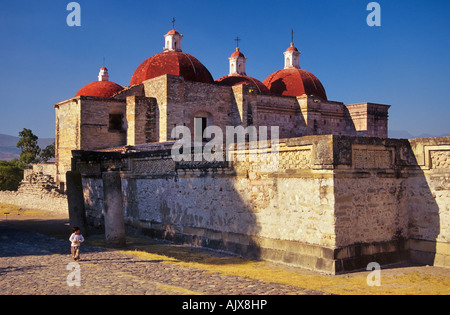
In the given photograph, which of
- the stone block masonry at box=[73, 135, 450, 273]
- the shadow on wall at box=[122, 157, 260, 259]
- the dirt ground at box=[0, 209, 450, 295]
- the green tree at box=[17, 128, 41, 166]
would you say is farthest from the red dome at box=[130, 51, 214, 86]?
the green tree at box=[17, 128, 41, 166]

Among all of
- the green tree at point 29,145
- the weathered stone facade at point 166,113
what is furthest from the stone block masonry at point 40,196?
the green tree at point 29,145

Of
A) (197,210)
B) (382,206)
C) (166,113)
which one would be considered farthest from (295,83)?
(382,206)

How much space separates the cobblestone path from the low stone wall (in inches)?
482

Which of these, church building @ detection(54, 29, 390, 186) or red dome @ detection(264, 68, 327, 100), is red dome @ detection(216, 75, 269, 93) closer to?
church building @ detection(54, 29, 390, 186)

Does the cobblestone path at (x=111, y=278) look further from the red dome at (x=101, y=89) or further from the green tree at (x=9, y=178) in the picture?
the green tree at (x=9, y=178)

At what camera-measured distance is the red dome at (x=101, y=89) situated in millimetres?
28188

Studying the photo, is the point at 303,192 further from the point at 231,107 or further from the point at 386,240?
the point at 231,107

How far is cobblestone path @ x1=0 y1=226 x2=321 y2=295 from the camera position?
669 centimetres

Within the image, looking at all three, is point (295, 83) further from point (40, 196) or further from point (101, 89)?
point (40, 196)

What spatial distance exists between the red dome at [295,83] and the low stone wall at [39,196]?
48.9 feet

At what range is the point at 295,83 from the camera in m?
30.8

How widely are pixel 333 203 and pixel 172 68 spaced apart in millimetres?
20095
